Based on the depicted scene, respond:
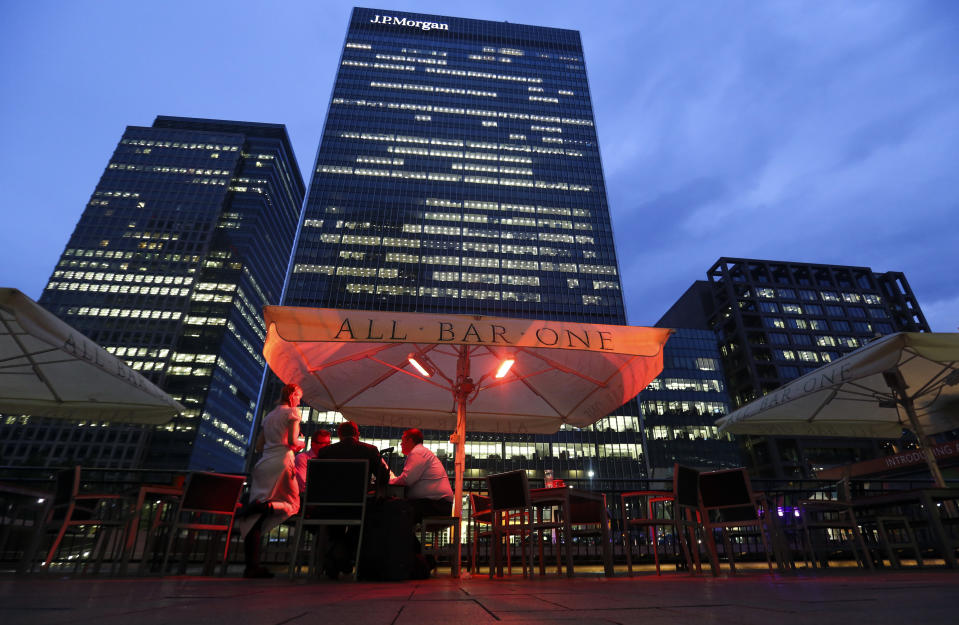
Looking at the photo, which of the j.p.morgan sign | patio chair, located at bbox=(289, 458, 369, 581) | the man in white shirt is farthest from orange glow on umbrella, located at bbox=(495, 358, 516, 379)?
the j.p.morgan sign

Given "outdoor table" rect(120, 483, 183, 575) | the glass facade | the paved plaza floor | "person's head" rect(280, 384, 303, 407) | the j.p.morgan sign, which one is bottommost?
the paved plaza floor

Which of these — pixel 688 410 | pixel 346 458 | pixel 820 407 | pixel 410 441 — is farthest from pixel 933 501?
pixel 688 410

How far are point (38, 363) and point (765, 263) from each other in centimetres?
8621

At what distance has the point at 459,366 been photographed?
601cm

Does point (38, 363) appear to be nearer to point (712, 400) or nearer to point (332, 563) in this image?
point (332, 563)

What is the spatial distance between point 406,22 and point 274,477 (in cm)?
11882

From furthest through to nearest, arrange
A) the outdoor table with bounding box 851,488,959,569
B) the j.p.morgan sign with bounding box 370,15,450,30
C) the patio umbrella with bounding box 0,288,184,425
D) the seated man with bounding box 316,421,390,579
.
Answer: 1. the j.p.morgan sign with bounding box 370,15,450,30
2. the patio umbrella with bounding box 0,288,184,425
3. the outdoor table with bounding box 851,488,959,569
4. the seated man with bounding box 316,421,390,579

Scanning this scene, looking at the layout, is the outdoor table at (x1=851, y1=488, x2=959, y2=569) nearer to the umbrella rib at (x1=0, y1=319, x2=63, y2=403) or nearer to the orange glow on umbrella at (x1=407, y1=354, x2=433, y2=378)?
the orange glow on umbrella at (x1=407, y1=354, x2=433, y2=378)

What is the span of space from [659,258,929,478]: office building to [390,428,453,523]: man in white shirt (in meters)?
69.7

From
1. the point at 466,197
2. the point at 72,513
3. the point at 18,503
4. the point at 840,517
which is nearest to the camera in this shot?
the point at 72,513

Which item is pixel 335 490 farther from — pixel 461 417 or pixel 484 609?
pixel 484 609

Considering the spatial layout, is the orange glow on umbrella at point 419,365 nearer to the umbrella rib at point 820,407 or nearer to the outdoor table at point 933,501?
the outdoor table at point 933,501

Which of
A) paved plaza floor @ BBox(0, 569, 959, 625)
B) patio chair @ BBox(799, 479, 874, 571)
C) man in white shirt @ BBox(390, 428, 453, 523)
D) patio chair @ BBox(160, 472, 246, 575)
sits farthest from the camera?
patio chair @ BBox(799, 479, 874, 571)

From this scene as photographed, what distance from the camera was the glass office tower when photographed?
220ft
